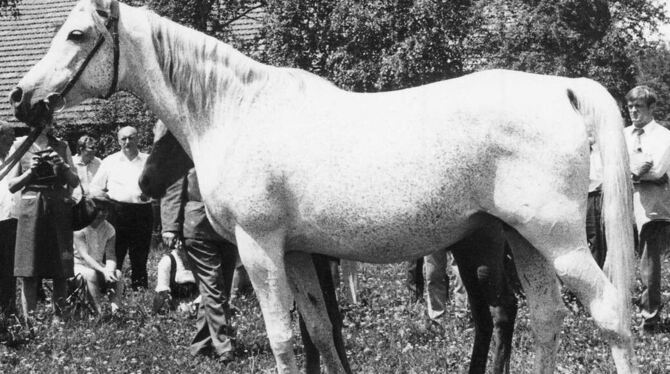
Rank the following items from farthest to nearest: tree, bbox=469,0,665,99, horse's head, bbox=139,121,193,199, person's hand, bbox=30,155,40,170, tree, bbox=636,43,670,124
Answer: tree, bbox=636,43,670,124
tree, bbox=469,0,665,99
person's hand, bbox=30,155,40,170
horse's head, bbox=139,121,193,199

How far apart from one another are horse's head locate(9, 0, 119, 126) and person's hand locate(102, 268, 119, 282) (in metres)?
4.64

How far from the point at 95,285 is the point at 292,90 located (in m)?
5.38

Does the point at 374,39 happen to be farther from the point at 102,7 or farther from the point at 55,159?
the point at 102,7

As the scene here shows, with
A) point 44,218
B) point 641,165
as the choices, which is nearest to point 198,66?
point 44,218

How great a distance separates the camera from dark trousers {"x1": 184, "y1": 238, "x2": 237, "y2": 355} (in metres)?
7.60

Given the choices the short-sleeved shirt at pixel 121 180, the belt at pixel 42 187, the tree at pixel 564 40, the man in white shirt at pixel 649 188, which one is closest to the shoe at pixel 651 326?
the man in white shirt at pixel 649 188

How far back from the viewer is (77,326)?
862 cm

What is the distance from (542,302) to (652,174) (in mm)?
4224

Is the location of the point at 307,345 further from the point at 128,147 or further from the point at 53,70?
the point at 128,147

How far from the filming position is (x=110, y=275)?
9664 millimetres

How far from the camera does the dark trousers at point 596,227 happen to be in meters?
10.7

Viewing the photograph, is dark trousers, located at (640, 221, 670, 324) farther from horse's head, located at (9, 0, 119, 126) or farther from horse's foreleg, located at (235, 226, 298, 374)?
horse's head, located at (9, 0, 119, 126)

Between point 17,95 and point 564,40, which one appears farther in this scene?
point 564,40

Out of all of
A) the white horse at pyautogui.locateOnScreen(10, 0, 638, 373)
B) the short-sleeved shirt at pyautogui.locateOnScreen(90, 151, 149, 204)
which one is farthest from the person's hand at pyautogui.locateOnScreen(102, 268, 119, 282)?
the white horse at pyautogui.locateOnScreen(10, 0, 638, 373)
